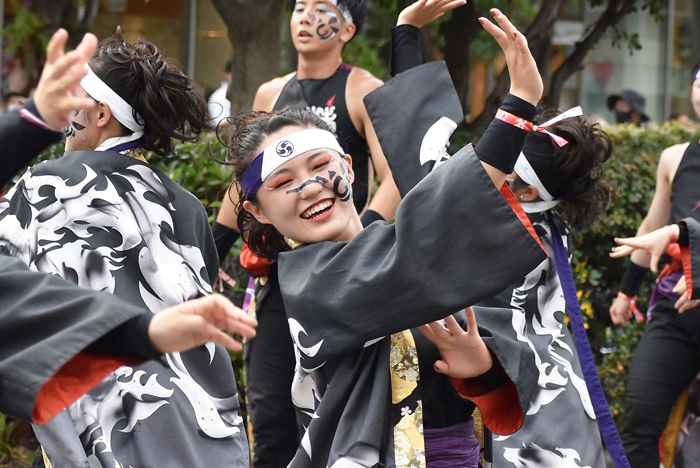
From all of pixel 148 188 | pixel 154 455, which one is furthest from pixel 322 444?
pixel 148 188

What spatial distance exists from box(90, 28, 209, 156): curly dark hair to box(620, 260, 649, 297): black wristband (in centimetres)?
231

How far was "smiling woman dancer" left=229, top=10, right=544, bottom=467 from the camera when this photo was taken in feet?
7.23

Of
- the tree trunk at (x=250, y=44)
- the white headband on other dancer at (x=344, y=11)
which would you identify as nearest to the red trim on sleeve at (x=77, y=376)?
the white headband on other dancer at (x=344, y=11)

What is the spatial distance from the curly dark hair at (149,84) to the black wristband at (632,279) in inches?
90.8

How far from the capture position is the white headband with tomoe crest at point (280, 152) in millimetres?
2666

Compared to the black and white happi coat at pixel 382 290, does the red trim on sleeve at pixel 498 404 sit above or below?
below

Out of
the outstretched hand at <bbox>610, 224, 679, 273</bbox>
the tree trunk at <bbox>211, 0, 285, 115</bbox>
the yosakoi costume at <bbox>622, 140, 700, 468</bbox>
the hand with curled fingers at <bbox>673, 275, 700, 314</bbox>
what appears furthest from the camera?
the tree trunk at <bbox>211, 0, 285, 115</bbox>

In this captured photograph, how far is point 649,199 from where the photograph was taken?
19.4 ft

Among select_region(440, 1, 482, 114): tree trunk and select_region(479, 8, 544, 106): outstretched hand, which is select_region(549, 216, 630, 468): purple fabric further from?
select_region(440, 1, 482, 114): tree trunk

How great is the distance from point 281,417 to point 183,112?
3.78 ft

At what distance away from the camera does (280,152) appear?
2.68m

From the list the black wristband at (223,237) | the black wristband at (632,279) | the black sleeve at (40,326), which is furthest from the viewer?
the black wristband at (632,279)

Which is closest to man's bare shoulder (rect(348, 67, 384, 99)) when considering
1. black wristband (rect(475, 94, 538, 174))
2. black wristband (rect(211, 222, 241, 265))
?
black wristband (rect(211, 222, 241, 265))

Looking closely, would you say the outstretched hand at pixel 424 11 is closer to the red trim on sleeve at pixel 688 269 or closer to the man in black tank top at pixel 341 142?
the man in black tank top at pixel 341 142
